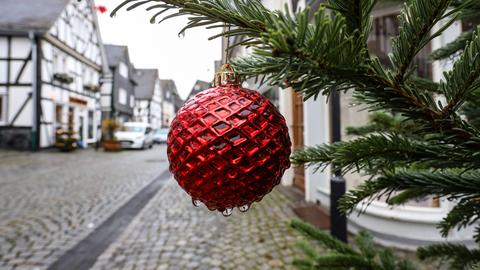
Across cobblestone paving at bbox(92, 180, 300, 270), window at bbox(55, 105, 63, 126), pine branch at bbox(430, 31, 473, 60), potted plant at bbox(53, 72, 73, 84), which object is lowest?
cobblestone paving at bbox(92, 180, 300, 270)

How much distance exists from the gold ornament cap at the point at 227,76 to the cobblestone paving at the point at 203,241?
312 cm

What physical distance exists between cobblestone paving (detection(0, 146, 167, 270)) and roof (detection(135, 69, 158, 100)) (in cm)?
3568

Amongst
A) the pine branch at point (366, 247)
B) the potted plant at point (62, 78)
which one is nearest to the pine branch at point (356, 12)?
the pine branch at point (366, 247)

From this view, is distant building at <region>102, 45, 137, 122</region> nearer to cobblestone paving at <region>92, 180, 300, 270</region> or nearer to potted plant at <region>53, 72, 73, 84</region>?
potted plant at <region>53, 72, 73, 84</region>

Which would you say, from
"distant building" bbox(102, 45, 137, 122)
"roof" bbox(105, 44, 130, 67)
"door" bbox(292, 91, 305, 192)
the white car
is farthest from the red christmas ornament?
"roof" bbox(105, 44, 130, 67)

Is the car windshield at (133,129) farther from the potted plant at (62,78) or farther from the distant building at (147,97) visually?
the distant building at (147,97)

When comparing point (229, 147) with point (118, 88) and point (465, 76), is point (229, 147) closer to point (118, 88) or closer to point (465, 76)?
point (465, 76)

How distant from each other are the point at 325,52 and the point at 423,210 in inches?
169

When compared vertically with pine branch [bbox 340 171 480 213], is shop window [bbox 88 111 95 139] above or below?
above

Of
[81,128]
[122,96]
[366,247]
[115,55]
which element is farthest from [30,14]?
[366,247]

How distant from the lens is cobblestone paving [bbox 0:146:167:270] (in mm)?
4035

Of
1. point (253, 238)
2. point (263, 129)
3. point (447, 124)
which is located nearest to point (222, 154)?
point (263, 129)

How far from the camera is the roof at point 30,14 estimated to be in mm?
17672

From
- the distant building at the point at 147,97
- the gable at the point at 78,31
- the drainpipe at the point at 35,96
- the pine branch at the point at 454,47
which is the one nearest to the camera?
the pine branch at the point at 454,47
